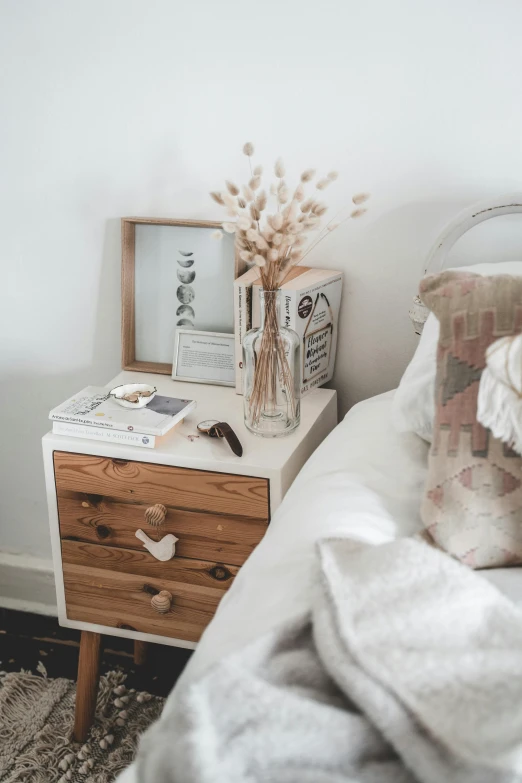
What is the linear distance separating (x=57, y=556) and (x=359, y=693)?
900 mm

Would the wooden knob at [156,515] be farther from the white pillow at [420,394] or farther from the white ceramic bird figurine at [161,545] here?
the white pillow at [420,394]

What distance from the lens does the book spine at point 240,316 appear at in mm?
1447

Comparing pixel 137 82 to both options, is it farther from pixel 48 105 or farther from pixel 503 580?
pixel 503 580

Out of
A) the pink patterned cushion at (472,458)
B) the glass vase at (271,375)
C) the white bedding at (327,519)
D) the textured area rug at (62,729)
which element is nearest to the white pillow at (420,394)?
the white bedding at (327,519)

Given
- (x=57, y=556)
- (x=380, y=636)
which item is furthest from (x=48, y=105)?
(x=380, y=636)

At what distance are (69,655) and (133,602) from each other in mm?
442

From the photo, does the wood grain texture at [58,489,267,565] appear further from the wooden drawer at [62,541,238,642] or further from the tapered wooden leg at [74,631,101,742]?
the tapered wooden leg at [74,631,101,742]

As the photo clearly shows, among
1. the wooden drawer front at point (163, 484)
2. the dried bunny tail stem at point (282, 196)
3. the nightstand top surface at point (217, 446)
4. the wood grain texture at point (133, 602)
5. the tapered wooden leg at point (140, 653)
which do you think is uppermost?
the dried bunny tail stem at point (282, 196)

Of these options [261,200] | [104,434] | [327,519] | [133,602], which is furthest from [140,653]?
[261,200]

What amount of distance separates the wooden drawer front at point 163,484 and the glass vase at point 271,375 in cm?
12

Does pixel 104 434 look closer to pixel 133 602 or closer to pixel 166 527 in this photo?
pixel 166 527

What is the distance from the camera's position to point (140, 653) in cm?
168

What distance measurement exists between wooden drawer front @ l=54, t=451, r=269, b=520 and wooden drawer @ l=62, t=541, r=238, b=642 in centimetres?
11

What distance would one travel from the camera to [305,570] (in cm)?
83
